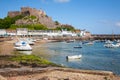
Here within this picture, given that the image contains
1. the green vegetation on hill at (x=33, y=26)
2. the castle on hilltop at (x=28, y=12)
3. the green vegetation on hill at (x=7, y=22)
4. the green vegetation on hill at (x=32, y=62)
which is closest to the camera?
the green vegetation on hill at (x=32, y=62)

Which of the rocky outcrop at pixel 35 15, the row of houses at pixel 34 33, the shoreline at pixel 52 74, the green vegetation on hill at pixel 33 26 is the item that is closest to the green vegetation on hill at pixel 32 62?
the shoreline at pixel 52 74

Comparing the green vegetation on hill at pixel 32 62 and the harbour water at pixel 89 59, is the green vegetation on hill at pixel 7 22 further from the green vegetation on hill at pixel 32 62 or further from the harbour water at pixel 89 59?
the green vegetation on hill at pixel 32 62

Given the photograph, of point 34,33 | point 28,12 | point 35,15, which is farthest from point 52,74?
point 28,12

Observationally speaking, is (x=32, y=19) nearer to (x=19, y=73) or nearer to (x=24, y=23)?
(x=24, y=23)

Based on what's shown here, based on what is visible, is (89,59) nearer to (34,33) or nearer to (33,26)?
(34,33)

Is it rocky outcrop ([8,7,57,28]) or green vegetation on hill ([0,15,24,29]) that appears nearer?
rocky outcrop ([8,7,57,28])

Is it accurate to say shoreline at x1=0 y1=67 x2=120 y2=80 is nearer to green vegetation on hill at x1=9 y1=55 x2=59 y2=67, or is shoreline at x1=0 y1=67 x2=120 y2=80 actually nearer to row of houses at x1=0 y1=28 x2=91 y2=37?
green vegetation on hill at x1=9 y1=55 x2=59 y2=67

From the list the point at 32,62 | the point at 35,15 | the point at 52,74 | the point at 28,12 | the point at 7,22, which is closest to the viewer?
the point at 52,74

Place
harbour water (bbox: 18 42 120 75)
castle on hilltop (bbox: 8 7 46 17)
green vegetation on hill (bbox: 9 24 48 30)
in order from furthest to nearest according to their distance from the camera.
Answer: castle on hilltop (bbox: 8 7 46 17) < green vegetation on hill (bbox: 9 24 48 30) < harbour water (bbox: 18 42 120 75)

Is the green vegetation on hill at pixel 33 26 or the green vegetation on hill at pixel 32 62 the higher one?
the green vegetation on hill at pixel 33 26

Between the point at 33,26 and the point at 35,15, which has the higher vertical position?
the point at 35,15

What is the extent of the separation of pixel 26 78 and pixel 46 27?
164 metres

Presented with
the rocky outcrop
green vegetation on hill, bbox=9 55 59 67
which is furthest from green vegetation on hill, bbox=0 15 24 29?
green vegetation on hill, bbox=9 55 59 67

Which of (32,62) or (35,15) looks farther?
(35,15)
